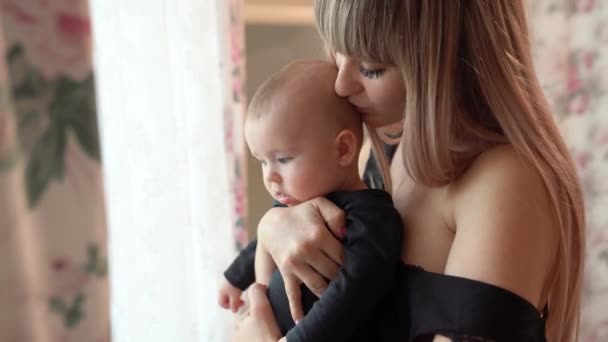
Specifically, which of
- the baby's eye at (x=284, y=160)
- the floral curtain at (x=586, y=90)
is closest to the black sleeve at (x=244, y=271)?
the baby's eye at (x=284, y=160)

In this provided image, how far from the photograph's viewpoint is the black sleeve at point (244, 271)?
960mm

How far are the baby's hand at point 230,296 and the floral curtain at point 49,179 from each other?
1.01 ft

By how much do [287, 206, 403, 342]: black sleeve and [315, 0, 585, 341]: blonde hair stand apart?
88 mm

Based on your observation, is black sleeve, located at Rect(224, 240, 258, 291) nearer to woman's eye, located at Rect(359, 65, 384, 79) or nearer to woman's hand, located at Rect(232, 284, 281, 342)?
woman's hand, located at Rect(232, 284, 281, 342)

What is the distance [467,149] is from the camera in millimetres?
694

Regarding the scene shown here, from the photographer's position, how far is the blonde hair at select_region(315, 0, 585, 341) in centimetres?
66

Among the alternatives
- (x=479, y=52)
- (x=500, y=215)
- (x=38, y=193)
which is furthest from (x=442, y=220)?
(x=38, y=193)

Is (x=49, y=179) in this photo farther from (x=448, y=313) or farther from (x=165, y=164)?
(x=448, y=313)

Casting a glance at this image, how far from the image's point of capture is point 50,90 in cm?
63

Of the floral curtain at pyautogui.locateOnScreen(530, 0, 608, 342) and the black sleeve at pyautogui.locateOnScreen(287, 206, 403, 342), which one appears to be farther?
the floral curtain at pyautogui.locateOnScreen(530, 0, 608, 342)

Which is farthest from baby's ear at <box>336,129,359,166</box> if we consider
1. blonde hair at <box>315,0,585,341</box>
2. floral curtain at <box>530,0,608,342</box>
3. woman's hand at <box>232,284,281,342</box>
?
floral curtain at <box>530,0,608,342</box>

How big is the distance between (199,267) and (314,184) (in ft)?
1.35

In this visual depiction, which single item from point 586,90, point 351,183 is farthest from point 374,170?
point 586,90

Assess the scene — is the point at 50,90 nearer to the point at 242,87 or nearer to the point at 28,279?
the point at 28,279
